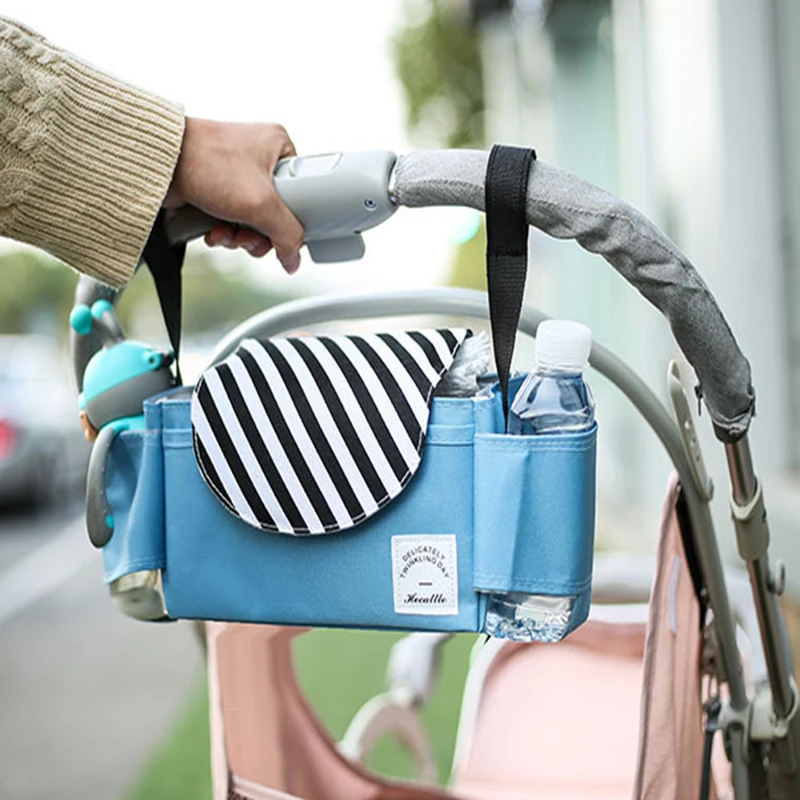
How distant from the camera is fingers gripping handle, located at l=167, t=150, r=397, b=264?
114 centimetres

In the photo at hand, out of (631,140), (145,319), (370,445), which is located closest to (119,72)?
(370,445)

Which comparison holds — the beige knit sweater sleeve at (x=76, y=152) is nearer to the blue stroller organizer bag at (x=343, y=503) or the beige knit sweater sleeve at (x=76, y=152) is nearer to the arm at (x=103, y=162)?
the arm at (x=103, y=162)

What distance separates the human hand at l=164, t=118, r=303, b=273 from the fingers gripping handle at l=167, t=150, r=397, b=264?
15 mm

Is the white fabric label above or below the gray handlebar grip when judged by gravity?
below

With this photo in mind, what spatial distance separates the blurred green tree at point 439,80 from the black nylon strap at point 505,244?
15.9 meters

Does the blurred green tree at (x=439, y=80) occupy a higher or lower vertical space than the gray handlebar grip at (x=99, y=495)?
higher

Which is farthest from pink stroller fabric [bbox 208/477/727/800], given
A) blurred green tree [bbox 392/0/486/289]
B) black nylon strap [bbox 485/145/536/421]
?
blurred green tree [bbox 392/0/486/289]

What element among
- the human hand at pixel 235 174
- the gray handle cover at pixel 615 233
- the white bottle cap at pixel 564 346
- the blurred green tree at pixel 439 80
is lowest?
the white bottle cap at pixel 564 346

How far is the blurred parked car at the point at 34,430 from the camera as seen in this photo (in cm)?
886

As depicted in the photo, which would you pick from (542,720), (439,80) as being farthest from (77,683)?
(439,80)

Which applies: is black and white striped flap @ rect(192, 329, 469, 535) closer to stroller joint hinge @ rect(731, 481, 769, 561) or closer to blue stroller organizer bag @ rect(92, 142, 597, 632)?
blue stroller organizer bag @ rect(92, 142, 597, 632)

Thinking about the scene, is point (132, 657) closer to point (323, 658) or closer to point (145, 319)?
point (323, 658)

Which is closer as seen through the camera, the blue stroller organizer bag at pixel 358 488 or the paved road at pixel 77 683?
the blue stroller organizer bag at pixel 358 488

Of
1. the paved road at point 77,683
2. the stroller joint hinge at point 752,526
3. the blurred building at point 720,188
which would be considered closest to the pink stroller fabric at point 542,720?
the stroller joint hinge at point 752,526
